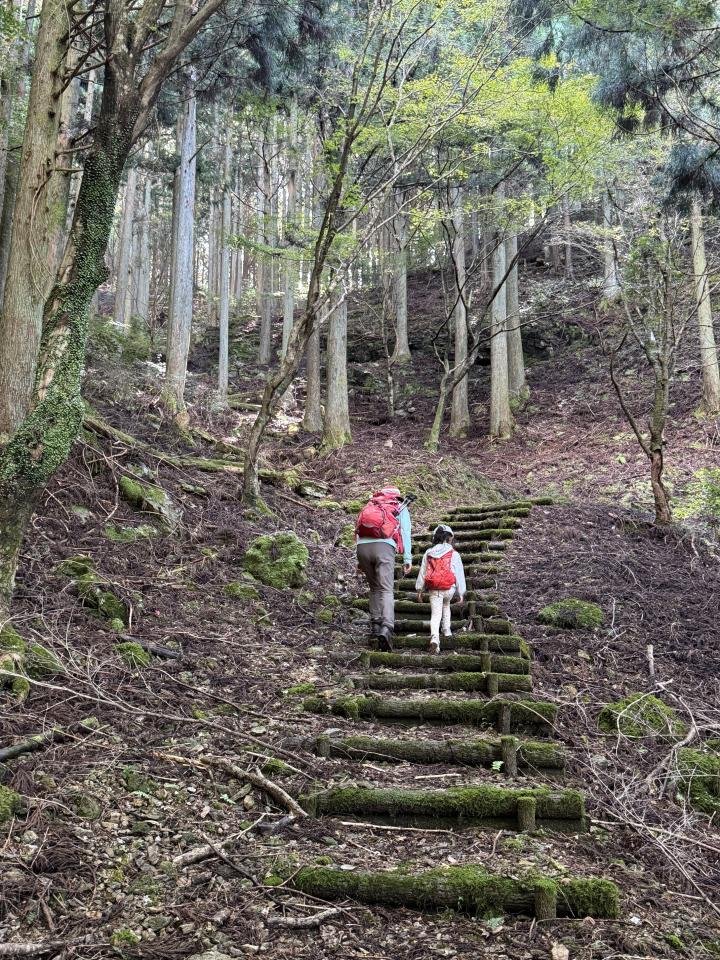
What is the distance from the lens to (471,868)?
3.19 m

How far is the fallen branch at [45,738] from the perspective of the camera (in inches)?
134

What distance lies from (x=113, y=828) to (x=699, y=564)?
28.2 ft

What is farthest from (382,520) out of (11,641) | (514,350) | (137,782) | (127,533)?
(514,350)

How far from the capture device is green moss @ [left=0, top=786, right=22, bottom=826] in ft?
9.73

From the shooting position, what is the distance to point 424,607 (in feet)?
26.9

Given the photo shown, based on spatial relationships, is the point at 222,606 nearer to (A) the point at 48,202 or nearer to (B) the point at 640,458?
(A) the point at 48,202

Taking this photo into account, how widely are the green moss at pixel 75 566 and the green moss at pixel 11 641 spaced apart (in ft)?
4.68

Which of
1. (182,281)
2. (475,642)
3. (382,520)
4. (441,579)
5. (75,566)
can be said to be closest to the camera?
(75,566)

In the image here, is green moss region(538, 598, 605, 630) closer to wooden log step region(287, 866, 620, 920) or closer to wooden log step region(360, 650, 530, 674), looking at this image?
wooden log step region(360, 650, 530, 674)

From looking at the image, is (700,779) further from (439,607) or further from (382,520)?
(382,520)

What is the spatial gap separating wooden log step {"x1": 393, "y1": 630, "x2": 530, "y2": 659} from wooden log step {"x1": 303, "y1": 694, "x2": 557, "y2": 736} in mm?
1332

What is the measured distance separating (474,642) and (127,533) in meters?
3.85

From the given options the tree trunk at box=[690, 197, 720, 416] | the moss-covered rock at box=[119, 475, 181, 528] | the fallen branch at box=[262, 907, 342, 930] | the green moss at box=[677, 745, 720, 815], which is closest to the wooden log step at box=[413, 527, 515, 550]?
the moss-covered rock at box=[119, 475, 181, 528]

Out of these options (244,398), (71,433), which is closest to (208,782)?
(71,433)
